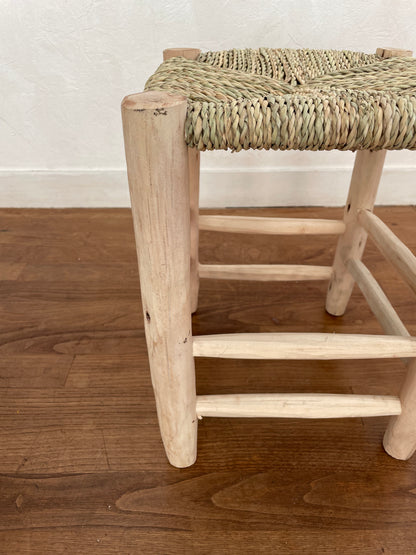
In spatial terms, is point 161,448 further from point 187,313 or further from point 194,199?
point 194,199

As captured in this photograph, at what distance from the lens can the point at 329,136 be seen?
0.35m

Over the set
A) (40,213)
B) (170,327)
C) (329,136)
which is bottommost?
(40,213)

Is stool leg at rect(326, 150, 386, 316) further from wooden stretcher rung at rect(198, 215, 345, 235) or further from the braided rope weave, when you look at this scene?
the braided rope weave

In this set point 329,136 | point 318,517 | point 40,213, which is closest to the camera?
point 329,136

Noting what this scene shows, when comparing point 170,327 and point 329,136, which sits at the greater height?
point 329,136

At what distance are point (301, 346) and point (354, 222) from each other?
1.00ft

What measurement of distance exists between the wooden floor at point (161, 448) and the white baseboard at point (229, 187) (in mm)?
343

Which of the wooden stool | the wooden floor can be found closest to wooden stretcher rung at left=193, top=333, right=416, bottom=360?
the wooden stool

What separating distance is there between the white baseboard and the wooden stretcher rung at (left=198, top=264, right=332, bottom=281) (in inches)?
17.7

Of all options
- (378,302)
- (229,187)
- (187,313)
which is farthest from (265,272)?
(229,187)

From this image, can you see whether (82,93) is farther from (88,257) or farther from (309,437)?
(309,437)

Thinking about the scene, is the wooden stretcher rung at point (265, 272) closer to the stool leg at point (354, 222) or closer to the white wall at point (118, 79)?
the stool leg at point (354, 222)

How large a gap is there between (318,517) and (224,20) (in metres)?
0.94

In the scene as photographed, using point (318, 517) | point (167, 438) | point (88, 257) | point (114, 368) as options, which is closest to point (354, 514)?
point (318, 517)
